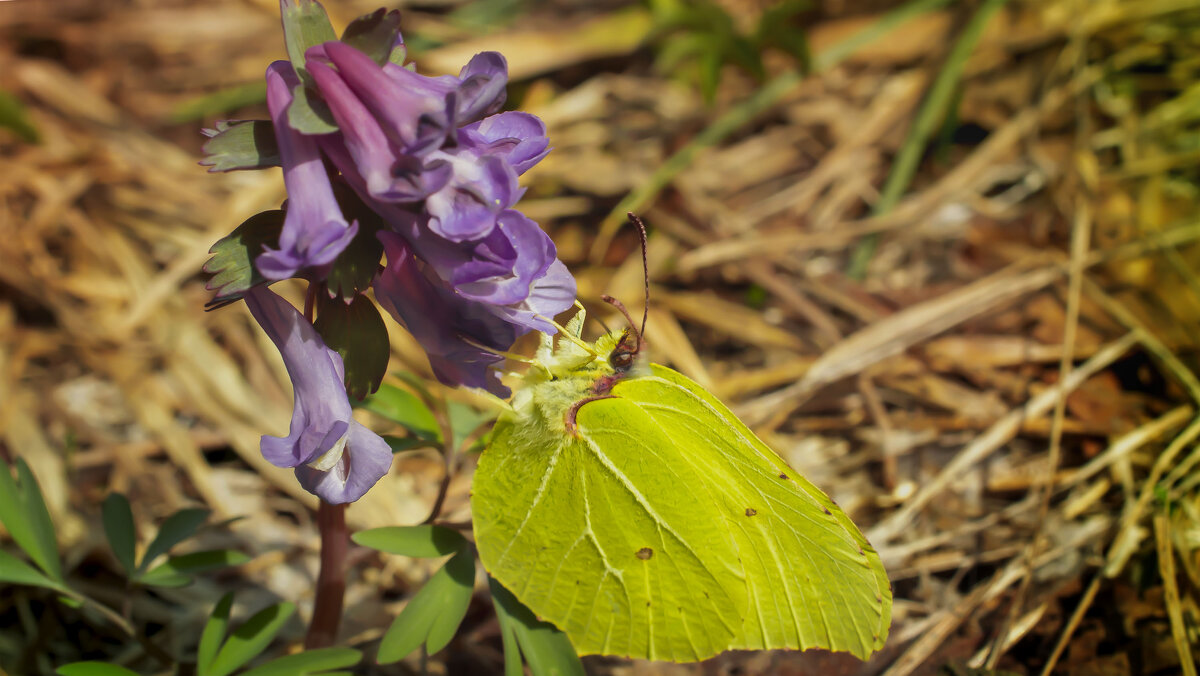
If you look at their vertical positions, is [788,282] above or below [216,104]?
below

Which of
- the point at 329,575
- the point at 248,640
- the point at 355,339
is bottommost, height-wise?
the point at 248,640

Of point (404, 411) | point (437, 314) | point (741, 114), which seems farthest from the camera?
point (741, 114)

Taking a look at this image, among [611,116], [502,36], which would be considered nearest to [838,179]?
[611,116]

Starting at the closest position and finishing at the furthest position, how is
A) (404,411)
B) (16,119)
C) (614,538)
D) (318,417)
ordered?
(318,417), (614,538), (404,411), (16,119)

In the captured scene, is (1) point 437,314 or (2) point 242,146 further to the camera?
(1) point 437,314

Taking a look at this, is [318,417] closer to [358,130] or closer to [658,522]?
[358,130]

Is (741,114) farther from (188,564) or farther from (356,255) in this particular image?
(188,564)

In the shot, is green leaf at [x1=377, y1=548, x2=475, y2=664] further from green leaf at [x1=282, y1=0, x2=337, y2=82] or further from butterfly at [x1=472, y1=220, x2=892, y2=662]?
green leaf at [x1=282, y1=0, x2=337, y2=82]

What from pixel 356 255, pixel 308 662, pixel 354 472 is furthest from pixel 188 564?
pixel 356 255
